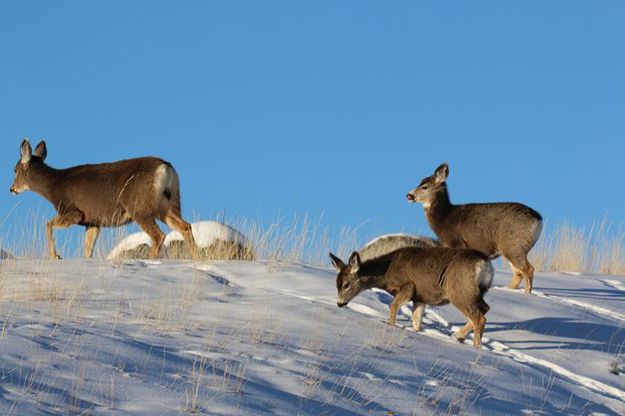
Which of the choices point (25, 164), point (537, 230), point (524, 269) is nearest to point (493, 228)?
point (537, 230)

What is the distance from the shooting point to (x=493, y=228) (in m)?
15.8

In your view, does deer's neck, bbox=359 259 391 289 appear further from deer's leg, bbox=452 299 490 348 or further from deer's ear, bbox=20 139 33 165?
deer's ear, bbox=20 139 33 165

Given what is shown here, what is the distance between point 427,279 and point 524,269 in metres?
4.11

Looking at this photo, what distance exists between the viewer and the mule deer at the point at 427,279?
11.3 m

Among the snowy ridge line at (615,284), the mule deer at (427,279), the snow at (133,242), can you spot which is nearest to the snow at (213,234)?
the snow at (133,242)

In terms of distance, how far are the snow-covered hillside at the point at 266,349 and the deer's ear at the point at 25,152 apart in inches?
206

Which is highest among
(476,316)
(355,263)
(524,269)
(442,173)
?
(442,173)

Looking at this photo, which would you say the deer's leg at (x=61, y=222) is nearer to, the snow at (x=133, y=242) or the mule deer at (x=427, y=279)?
the snow at (x=133, y=242)

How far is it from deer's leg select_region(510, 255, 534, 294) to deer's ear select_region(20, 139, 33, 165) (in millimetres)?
9151

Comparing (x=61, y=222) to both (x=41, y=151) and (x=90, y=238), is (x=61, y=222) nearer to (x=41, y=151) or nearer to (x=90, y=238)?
(x=90, y=238)

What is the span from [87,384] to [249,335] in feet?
8.44

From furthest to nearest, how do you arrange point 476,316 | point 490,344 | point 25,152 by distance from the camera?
point 25,152
point 490,344
point 476,316

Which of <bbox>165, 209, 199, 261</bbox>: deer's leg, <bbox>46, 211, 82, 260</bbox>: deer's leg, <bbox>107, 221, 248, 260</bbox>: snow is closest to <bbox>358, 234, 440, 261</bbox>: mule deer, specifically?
<bbox>107, 221, 248, 260</bbox>: snow

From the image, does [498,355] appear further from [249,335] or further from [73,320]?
[73,320]
